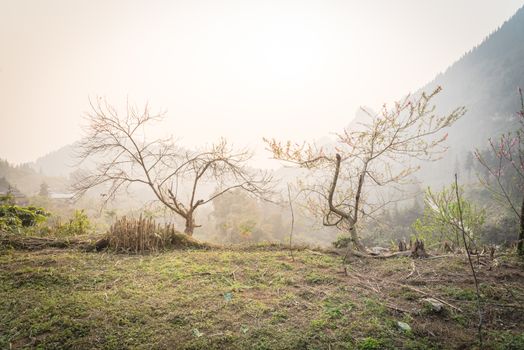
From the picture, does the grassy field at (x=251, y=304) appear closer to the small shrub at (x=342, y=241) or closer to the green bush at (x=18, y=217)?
the small shrub at (x=342, y=241)

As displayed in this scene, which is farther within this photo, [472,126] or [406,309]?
[472,126]

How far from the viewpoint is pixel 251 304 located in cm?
349

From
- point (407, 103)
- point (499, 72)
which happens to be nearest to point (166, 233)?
point (407, 103)

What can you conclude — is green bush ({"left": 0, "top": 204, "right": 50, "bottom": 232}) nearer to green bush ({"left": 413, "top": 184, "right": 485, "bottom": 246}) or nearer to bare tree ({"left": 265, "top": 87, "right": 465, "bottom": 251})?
bare tree ({"left": 265, "top": 87, "right": 465, "bottom": 251})

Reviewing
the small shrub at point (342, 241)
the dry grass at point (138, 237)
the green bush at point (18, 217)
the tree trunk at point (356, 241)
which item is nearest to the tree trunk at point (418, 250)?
the tree trunk at point (356, 241)

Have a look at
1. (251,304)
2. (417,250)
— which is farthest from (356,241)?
(251,304)

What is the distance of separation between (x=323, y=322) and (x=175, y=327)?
66.1 inches

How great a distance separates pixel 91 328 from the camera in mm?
2816

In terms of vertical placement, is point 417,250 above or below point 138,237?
below

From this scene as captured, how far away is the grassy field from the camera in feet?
8.89

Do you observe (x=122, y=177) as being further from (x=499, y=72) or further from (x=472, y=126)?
(x=499, y=72)

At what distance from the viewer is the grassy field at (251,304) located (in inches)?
107

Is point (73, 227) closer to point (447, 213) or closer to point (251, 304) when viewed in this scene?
point (251, 304)

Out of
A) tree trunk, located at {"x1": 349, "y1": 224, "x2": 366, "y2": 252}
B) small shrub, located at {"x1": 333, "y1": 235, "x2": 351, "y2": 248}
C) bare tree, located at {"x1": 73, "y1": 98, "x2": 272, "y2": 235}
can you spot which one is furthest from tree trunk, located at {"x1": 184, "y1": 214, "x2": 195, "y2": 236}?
tree trunk, located at {"x1": 349, "y1": 224, "x2": 366, "y2": 252}
